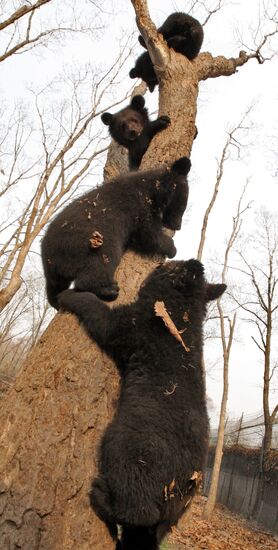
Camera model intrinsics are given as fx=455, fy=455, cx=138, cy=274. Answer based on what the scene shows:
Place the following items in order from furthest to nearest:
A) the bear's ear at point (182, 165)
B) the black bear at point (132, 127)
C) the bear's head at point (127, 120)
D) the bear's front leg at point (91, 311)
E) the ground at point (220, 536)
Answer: the ground at point (220, 536) < the bear's head at point (127, 120) < the black bear at point (132, 127) < the bear's ear at point (182, 165) < the bear's front leg at point (91, 311)

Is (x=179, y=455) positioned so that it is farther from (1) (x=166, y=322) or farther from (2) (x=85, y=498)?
(1) (x=166, y=322)

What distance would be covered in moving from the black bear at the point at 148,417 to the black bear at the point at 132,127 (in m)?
2.73

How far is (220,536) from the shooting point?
14992 mm

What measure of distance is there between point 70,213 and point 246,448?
22.5 metres

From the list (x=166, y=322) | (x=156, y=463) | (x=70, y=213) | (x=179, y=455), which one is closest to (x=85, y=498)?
(x=156, y=463)

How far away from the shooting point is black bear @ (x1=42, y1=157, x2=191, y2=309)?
3.46 metres

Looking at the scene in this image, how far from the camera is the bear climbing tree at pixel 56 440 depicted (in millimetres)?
2227

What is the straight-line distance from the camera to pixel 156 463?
8.13 feet

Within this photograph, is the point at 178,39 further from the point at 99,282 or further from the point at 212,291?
the point at 99,282

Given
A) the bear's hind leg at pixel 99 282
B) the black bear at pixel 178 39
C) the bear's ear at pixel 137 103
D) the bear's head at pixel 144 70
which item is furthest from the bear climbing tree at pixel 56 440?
the bear's head at pixel 144 70

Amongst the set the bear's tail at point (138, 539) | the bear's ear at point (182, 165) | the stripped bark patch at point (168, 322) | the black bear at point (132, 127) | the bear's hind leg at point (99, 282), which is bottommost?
the bear's tail at point (138, 539)

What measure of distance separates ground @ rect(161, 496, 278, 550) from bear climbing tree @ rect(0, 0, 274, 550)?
9.17 metres

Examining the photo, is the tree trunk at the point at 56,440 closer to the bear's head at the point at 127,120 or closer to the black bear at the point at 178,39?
the bear's head at the point at 127,120

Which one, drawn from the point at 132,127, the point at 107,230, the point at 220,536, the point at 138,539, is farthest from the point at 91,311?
the point at 220,536
